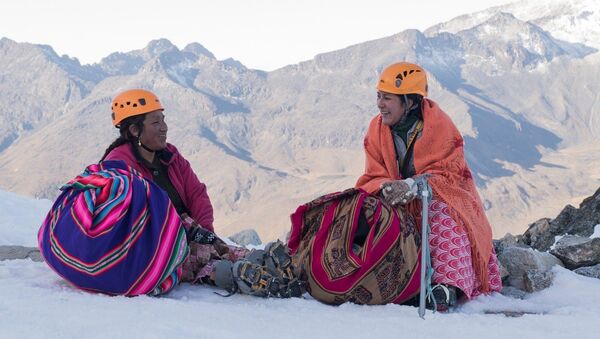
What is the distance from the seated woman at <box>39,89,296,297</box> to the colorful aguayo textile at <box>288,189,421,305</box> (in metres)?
0.28

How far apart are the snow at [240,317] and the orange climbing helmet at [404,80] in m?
1.62

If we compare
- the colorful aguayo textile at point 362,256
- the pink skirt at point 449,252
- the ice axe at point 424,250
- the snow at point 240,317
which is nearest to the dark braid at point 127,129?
the snow at point 240,317

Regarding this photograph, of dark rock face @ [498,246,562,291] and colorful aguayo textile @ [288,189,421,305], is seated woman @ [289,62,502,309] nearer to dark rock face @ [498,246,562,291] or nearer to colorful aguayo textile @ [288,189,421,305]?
colorful aguayo textile @ [288,189,421,305]

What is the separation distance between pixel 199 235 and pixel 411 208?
160 centimetres

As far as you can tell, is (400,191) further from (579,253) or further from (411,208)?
(579,253)

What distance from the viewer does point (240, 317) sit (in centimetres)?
409

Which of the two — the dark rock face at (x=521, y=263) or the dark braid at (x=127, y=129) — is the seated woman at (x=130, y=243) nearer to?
the dark braid at (x=127, y=129)

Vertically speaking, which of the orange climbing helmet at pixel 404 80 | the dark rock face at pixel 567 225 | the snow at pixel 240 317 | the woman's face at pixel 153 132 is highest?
the orange climbing helmet at pixel 404 80

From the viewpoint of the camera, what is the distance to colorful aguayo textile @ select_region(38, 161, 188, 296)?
4633 millimetres

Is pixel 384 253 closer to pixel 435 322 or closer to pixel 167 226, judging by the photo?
pixel 435 322

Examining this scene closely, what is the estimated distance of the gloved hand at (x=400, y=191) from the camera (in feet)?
15.8

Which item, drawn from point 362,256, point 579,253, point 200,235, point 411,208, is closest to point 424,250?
point 362,256

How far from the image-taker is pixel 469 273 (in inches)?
199

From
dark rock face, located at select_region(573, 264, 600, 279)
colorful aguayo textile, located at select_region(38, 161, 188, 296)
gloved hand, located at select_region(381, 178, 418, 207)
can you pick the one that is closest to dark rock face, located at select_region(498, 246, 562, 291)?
dark rock face, located at select_region(573, 264, 600, 279)
